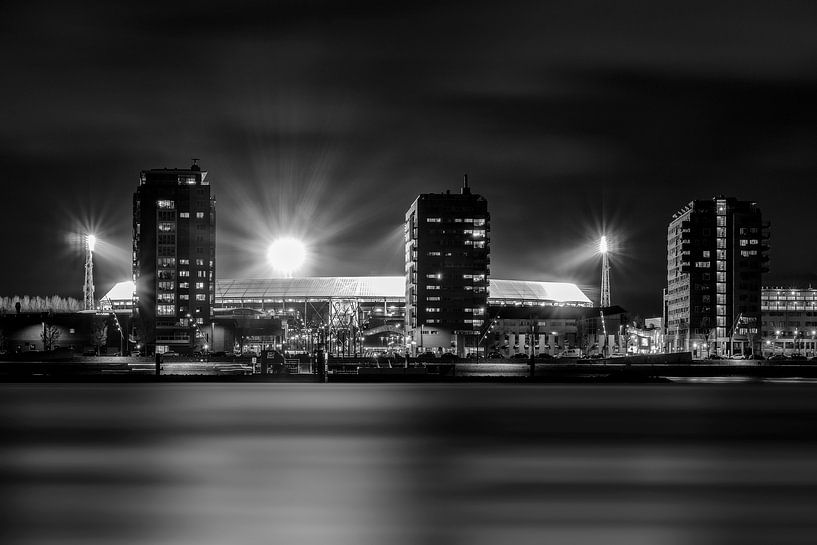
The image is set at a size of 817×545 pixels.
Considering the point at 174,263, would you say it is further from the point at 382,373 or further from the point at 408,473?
the point at 408,473

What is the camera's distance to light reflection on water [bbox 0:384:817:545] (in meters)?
17.8

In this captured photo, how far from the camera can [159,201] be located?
645 ft

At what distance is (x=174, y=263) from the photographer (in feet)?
640

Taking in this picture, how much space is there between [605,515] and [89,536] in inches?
368

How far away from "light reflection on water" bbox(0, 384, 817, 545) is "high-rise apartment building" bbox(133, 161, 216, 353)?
14592 cm

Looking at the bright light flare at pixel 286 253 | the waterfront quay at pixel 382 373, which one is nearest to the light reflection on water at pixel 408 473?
the waterfront quay at pixel 382 373

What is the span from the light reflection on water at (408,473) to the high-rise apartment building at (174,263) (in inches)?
5745

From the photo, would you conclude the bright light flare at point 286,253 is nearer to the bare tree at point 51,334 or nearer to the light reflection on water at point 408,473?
the bare tree at point 51,334

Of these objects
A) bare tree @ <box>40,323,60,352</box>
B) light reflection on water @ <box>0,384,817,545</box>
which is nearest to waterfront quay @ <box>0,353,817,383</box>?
light reflection on water @ <box>0,384,817,545</box>

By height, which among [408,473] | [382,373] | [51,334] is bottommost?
[51,334]

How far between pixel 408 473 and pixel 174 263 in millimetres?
175443

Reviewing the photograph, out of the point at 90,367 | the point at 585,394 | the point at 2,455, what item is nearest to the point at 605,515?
the point at 2,455

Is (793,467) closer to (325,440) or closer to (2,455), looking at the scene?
(325,440)

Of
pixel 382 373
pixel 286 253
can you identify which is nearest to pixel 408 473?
pixel 382 373
